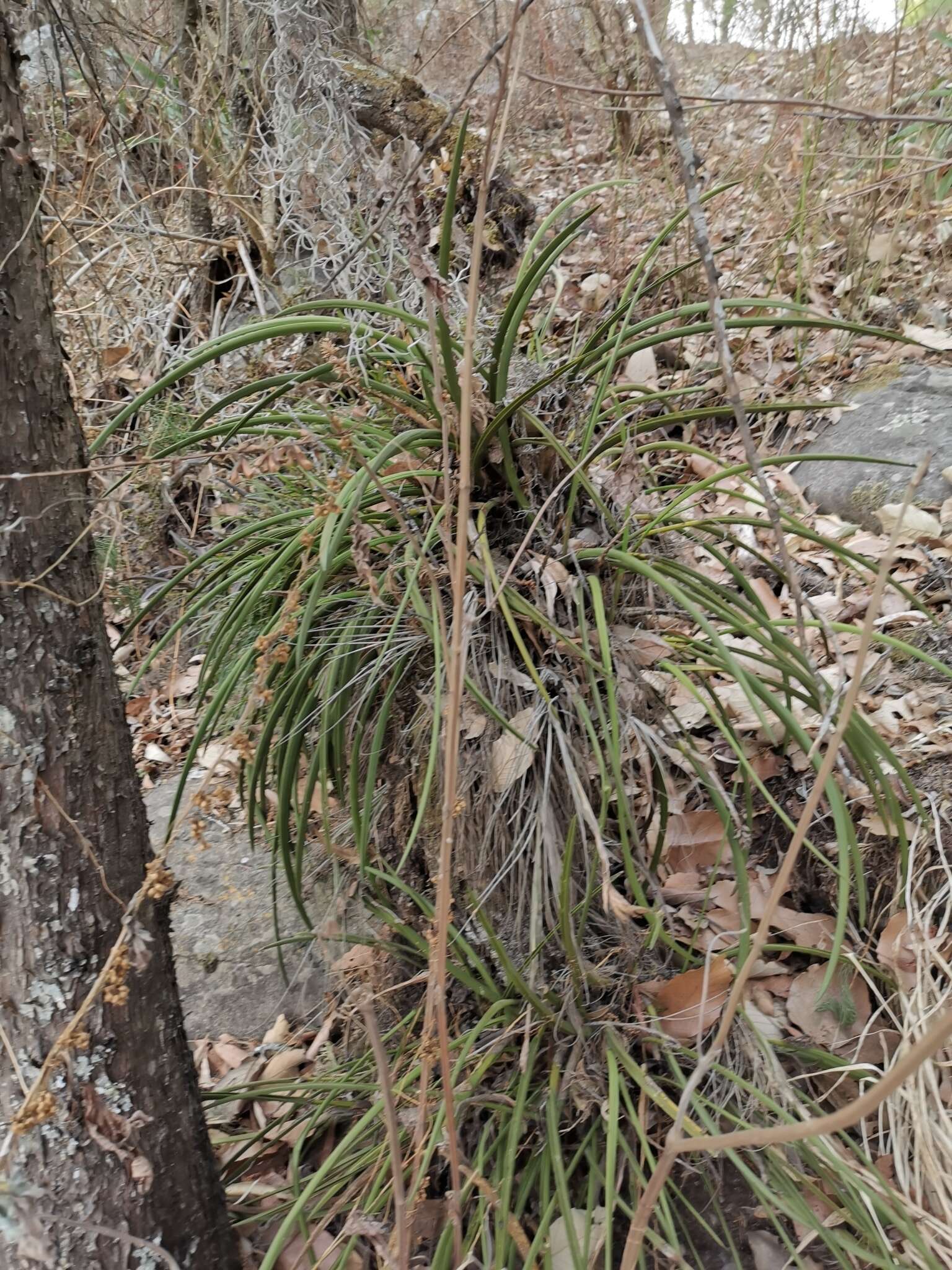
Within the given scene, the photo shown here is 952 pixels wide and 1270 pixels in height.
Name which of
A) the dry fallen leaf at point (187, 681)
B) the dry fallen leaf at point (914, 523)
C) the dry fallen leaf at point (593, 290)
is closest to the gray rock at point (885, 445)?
the dry fallen leaf at point (914, 523)

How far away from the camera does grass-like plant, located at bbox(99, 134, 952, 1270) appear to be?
1293 mm

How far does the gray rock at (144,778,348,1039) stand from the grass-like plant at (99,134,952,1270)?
1.03ft

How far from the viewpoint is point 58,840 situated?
1.08 meters

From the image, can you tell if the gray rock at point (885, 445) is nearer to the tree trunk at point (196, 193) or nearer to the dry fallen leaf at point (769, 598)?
the dry fallen leaf at point (769, 598)

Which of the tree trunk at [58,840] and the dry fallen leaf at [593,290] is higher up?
the dry fallen leaf at [593,290]

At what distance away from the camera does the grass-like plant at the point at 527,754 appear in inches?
50.9

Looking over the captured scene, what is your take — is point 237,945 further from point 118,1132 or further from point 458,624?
point 458,624

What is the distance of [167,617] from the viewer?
3.36 meters

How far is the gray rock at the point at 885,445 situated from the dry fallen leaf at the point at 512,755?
1375mm

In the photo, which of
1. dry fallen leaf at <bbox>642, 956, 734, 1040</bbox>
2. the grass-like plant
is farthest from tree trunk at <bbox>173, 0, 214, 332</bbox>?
dry fallen leaf at <bbox>642, 956, 734, 1040</bbox>

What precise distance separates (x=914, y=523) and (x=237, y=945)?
1938 millimetres

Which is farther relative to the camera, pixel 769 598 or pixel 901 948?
pixel 769 598

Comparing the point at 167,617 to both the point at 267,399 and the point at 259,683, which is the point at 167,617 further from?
the point at 259,683

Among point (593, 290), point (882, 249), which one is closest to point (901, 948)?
point (593, 290)
